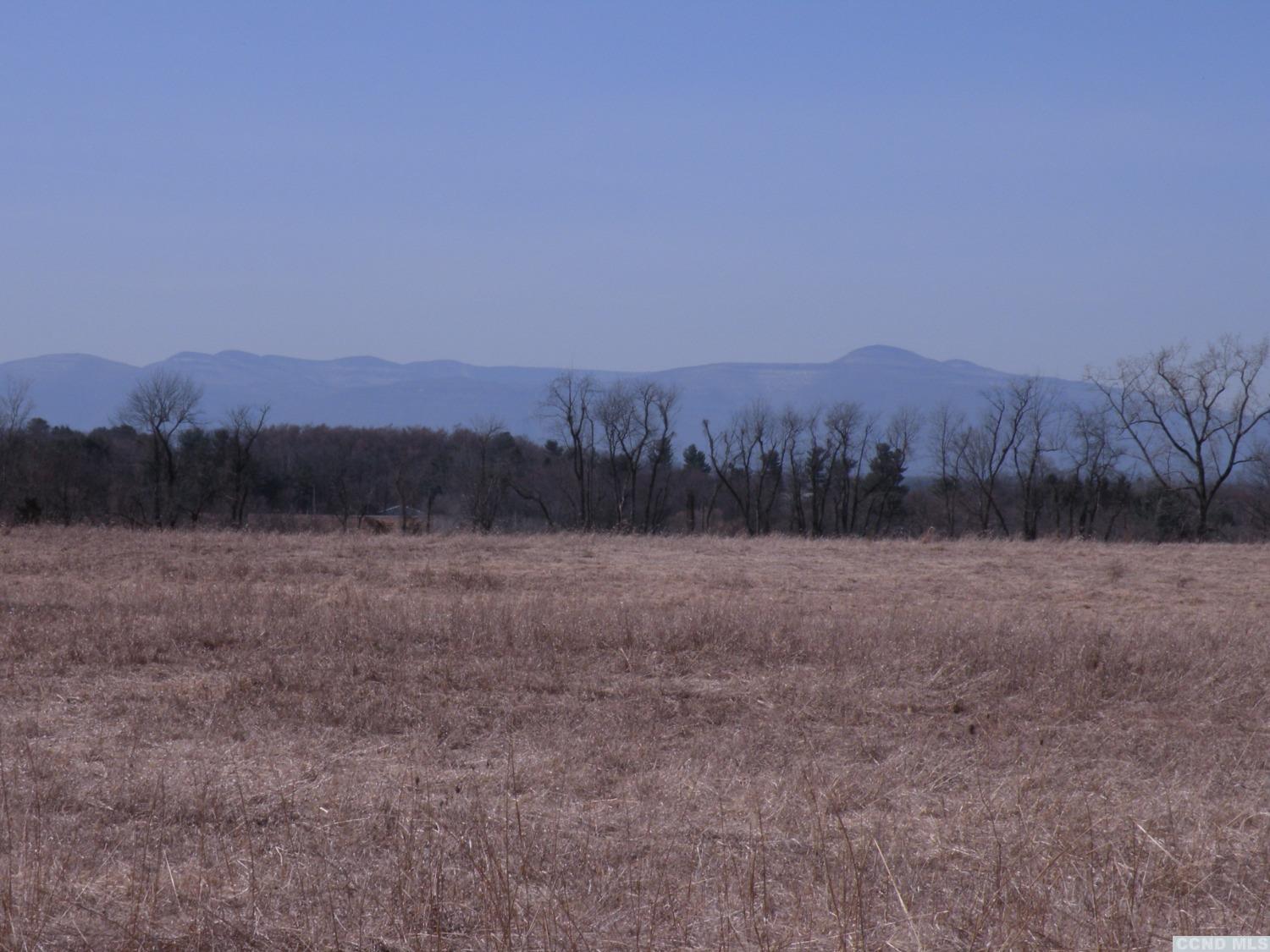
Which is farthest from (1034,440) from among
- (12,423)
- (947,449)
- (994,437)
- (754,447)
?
(12,423)

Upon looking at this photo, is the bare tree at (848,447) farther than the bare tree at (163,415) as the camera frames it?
Yes

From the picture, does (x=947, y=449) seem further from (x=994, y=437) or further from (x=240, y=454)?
(x=240, y=454)

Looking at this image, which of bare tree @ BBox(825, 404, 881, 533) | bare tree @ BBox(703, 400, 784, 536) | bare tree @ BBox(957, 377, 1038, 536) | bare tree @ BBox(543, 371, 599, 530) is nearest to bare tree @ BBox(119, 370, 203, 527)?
bare tree @ BBox(543, 371, 599, 530)

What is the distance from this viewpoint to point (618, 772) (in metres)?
6.44

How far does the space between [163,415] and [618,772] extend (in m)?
49.5

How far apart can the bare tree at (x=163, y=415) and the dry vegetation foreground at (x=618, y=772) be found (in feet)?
126

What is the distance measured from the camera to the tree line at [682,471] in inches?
1951

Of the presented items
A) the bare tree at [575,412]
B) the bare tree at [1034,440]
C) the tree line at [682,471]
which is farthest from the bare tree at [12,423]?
the bare tree at [1034,440]

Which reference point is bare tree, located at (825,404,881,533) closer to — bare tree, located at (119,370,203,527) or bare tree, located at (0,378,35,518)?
bare tree, located at (119,370,203,527)

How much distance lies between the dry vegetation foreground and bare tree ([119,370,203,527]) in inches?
1511

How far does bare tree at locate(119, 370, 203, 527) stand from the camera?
50156mm

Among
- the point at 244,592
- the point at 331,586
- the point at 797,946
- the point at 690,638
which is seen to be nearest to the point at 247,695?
the point at 690,638

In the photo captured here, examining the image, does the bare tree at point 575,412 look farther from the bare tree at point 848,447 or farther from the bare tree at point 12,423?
the bare tree at point 12,423

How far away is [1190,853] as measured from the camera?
4.72 meters
